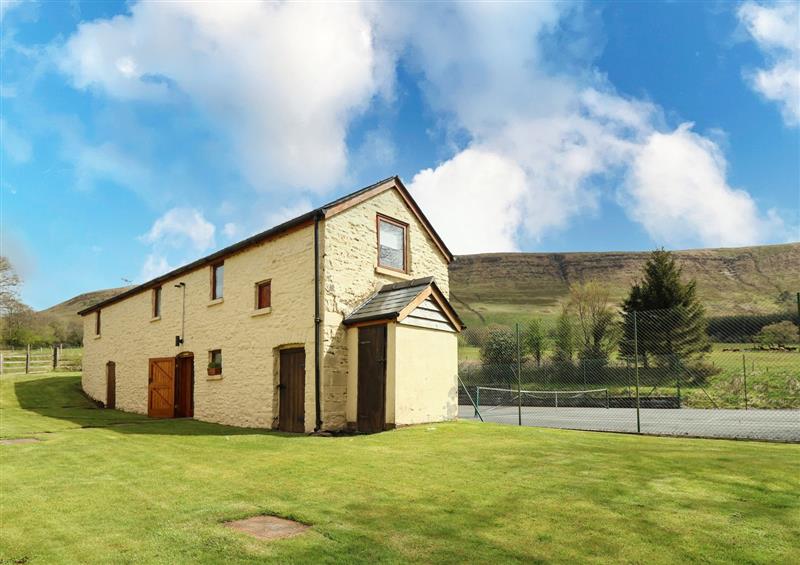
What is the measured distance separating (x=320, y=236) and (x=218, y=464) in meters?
6.97

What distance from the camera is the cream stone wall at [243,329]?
14.8m

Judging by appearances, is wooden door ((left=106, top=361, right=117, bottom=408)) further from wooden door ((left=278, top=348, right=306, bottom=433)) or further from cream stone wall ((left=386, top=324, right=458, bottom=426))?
cream stone wall ((left=386, top=324, right=458, bottom=426))

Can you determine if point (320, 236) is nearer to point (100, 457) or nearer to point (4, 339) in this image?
point (100, 457)

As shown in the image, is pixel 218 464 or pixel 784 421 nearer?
pixel 218 464

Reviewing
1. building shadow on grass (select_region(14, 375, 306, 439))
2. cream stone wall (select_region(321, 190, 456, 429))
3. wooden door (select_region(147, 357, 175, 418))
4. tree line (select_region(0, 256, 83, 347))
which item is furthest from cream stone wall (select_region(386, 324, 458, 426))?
tree line (select_region(0, 256, 83, 347))

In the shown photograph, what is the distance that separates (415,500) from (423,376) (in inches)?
309

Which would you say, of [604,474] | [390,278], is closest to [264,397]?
[390,278]

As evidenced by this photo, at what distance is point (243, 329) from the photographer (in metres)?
17.1

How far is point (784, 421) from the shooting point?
52.7 ft

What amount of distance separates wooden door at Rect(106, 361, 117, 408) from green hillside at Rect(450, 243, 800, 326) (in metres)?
57.8

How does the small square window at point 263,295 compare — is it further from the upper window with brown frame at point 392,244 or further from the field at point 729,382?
the field at point 729,382

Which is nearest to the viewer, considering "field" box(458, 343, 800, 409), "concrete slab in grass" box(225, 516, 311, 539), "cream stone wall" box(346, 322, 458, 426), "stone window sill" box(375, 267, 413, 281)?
"concrete slab in grass" box(225, 516, 311, 539)

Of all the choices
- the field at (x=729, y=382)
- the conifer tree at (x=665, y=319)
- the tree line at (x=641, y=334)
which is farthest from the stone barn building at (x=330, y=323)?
the tree line at (x=641, y=334)

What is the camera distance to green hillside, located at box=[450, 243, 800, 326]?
93.5m
